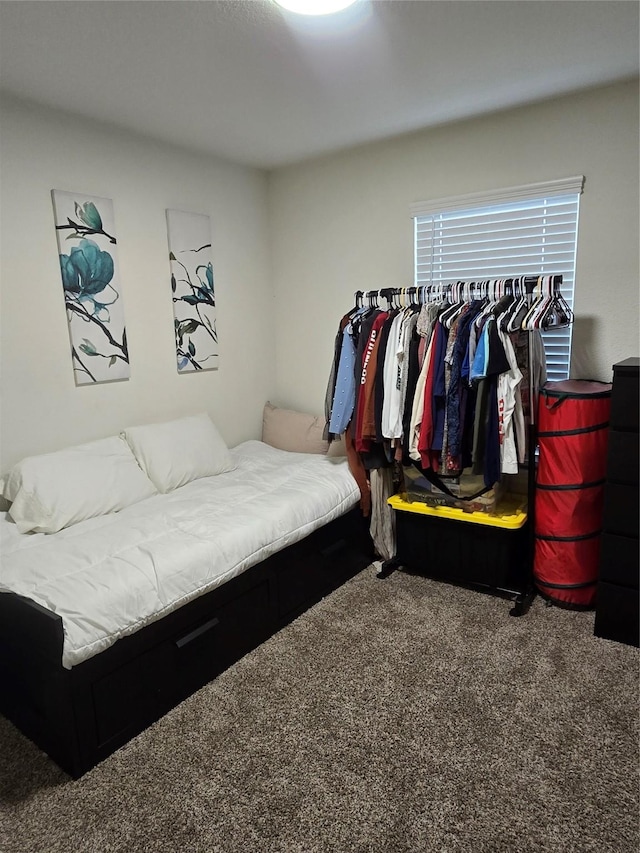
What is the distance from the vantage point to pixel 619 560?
7.70 feet

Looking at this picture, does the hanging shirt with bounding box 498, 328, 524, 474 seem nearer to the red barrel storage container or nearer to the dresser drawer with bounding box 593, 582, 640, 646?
the red barrel storage container

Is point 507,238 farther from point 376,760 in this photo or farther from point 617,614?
point 376,760

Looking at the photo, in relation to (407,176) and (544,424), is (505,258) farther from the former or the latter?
(544,424)

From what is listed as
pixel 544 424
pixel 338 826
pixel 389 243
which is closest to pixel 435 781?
pixel 338 826

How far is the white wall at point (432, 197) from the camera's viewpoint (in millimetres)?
2645

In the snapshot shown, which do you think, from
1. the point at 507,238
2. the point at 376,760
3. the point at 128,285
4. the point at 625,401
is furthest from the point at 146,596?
the point at 507,238

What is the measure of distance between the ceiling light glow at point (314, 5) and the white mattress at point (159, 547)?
6.37ft

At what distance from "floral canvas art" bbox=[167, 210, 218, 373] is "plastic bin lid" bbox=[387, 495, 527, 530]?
1536 millimetres

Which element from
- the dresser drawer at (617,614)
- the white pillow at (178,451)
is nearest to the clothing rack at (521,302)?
the dresser drawer at (617,614)

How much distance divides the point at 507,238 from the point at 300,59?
4.76ft

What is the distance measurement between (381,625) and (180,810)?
120 cm

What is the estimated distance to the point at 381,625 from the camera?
259 centimetres

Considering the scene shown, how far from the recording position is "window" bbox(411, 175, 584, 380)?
2.81 metres

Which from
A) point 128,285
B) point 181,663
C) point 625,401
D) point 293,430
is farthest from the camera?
point 293,430
